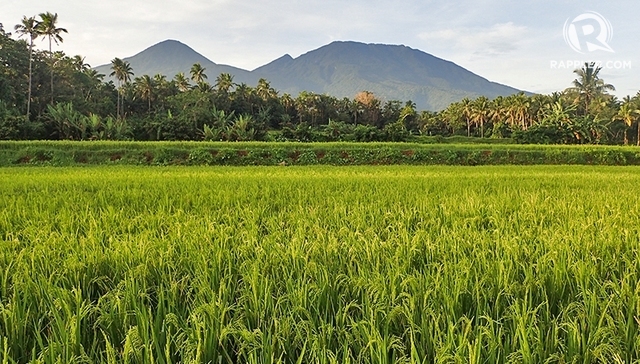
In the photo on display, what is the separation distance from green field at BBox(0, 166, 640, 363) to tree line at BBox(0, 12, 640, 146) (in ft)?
84.3

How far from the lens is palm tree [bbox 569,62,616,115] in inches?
2290

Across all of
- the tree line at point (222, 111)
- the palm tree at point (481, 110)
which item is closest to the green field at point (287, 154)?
the tree line at point (222, 111)

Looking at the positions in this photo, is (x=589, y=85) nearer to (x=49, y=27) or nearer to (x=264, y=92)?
(x=264, y=92)

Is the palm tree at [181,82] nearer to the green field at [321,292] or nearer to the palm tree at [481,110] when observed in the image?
the palm tree at [481,110]

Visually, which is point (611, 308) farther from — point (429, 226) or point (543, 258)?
point (429, 226)

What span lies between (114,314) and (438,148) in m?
21.4

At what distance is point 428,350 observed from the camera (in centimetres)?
160

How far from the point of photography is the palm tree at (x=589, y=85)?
191 feet

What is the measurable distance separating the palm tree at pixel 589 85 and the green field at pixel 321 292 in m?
64.8

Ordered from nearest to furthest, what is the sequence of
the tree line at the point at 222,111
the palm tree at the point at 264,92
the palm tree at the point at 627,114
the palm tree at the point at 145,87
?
the tree line at the point at 222,111 < the palm tree at the point at 627,114 < the palm tree at the point at 145,87 < the palm tree at the point at 264,92

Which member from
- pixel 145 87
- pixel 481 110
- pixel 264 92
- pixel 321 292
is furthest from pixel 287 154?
pixel 481 110

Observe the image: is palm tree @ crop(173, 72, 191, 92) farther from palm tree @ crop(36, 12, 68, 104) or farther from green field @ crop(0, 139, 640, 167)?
green field @ crop(0, 139, 640, 167)

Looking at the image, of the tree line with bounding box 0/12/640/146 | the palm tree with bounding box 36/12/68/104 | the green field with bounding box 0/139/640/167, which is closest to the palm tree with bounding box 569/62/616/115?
the tree line with bounding box 0/12/640/146

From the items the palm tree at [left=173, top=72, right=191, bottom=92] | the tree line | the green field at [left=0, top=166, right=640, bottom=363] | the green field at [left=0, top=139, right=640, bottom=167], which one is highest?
the palm tree at [left=173, top=72, right=191, bottom=92]
